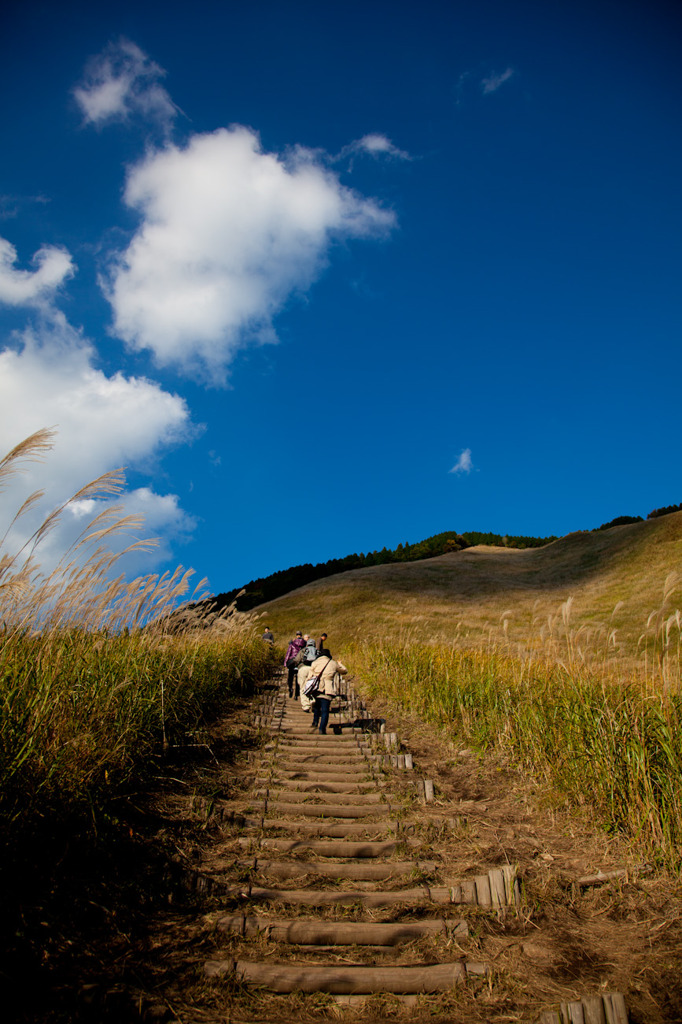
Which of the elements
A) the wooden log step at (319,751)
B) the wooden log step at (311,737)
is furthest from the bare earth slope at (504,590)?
the wooden log step at (319,751)

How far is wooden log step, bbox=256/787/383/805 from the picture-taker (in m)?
5.41

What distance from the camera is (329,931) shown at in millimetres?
3223

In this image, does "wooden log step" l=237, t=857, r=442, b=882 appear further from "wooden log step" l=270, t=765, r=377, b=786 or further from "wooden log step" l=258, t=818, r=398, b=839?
"wooden log step" l=270, t=765, r=377, b=786

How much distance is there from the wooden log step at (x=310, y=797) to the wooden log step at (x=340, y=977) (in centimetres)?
250

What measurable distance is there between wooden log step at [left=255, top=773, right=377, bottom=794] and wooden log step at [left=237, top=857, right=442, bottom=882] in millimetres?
1671

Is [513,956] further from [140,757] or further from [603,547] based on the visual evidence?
[603,547]

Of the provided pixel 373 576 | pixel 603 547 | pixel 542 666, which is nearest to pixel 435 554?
pixel 373 576

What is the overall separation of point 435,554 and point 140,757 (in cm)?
5309

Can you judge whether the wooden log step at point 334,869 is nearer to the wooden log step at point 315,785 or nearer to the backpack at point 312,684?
the wooden log step at point 315,785

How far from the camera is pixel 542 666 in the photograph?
7.14 m

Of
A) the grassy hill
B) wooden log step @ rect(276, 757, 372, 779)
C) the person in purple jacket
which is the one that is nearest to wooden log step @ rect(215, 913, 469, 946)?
wooden log step @ rect(276, 757, 372, 779)

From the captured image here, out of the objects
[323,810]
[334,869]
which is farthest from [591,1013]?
[323,810]

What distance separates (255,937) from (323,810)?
2.03 m

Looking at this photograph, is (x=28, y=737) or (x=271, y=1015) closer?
(x=271, y=1015)
